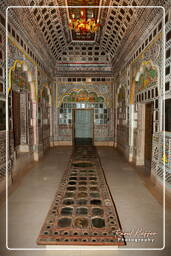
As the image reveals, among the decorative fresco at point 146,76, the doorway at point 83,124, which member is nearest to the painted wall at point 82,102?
the doorway at point 83,124

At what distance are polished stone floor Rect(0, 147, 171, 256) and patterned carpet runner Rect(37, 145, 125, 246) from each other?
0.11 meters

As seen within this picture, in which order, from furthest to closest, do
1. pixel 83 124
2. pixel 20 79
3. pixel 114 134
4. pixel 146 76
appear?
pixel 83 124, pixel 114 134, pixel 20 79, pixel 146 76

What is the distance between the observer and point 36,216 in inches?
123

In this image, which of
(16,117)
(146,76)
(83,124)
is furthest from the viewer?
(83,124)

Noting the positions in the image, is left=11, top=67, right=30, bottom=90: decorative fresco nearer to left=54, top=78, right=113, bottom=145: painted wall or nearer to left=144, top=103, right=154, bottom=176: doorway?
left=54, top=78, right=113, bottom=145: painted wall

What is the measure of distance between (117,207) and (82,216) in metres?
0.74

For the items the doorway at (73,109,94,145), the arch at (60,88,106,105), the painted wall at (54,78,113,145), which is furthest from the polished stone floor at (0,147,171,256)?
the doorway at (73,109,94,145)

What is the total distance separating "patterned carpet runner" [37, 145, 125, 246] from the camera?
8.19 ft

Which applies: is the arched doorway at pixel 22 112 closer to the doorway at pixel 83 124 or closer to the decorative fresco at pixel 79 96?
the decorative fresco at pixel 79 96

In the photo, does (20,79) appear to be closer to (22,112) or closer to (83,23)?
(22,112)

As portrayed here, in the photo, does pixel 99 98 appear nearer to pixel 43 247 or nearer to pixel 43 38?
pixel 43 38

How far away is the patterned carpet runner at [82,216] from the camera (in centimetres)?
250

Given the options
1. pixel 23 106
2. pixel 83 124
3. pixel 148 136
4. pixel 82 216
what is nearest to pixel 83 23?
pixel 23 106

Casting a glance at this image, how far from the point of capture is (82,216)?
308cm
